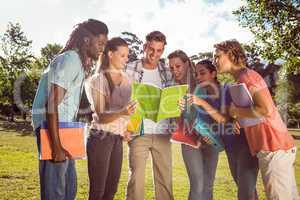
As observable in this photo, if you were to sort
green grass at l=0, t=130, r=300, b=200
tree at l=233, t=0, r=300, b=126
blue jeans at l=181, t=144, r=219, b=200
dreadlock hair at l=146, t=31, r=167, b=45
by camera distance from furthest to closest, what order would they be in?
1. tree at l=233, t=0, r=300, b=126
2. green grass at l=0, t=130, r=300, b=200
3. dreadlock hair at l=146, t=31, r=167, b=45
4. blue jeans at l=181, t=144, r=219, b=200

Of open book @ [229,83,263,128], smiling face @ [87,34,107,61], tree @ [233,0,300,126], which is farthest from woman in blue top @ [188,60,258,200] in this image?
tree @ [233,0,300,126]

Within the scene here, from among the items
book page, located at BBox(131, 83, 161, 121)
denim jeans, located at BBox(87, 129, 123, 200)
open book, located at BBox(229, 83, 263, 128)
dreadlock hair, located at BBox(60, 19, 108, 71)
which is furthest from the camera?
book page, located at BBox(131, 83, 161, 121)

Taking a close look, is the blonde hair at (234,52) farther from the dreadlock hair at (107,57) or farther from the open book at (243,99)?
the dreadlock hair at (107,57)

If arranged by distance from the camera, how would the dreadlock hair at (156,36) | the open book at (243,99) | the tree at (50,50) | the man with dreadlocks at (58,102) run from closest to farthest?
the man with dreadlocks at (58,102)
the open book at (243,99)
the dreadlock hair at (156,36)
the tree at (50,50)

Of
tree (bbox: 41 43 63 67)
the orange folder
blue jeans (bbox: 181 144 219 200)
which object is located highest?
tree (bbox: 41 43 63 67)

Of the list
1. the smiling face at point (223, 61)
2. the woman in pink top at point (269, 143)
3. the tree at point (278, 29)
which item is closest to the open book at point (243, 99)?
the woman in pink top at point (269, 143)

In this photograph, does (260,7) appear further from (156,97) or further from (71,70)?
(71,70)

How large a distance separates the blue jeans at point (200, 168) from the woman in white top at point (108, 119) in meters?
0.97

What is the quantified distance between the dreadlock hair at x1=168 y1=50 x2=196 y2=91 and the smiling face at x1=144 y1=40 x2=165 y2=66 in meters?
0.19

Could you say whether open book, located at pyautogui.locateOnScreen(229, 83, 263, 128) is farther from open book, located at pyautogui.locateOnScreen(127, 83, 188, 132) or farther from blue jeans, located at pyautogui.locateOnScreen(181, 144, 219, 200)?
blue jeans, located at pyautogui.locateOnScreen(181, 144, 219, 200)

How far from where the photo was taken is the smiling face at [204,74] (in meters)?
6.10

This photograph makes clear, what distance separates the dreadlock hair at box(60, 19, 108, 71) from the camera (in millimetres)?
4217

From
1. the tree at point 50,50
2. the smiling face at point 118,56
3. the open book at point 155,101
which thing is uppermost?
the tree at point 50,50

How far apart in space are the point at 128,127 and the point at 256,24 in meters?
21.2
